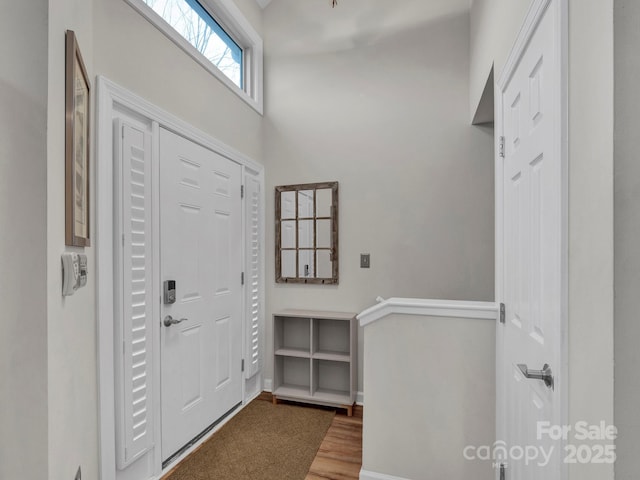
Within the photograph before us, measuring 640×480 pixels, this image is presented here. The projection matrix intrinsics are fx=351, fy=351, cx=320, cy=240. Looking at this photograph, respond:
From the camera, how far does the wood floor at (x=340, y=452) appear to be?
2008mm

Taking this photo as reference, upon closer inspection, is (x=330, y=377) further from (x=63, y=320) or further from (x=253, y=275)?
(x=63, y=320)

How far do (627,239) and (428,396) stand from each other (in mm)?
1433

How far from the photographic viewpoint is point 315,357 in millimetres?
2822

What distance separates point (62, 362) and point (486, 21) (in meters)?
2.56

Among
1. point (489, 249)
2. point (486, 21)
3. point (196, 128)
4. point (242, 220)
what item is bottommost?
point (489, 249)

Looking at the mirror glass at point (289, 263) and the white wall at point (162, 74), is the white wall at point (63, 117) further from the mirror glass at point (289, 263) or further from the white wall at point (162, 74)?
the mirror glass at point (289, 263)

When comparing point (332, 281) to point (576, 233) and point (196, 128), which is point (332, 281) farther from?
point (576, 233)

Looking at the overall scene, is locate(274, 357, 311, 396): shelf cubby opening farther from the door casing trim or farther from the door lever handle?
the door lever handle

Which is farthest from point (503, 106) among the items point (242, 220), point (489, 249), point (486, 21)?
point (242, 220)

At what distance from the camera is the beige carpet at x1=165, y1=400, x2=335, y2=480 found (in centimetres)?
200

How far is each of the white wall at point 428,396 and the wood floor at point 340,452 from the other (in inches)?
7.6

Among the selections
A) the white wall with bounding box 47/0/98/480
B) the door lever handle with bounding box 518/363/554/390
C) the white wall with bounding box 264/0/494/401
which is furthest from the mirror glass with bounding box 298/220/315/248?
the door lever handle with bounding box 518/363/554/390

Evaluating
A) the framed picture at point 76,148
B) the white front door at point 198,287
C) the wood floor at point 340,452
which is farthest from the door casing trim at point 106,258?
the wood floor at point 340,452

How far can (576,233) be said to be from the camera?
83 centimetres
